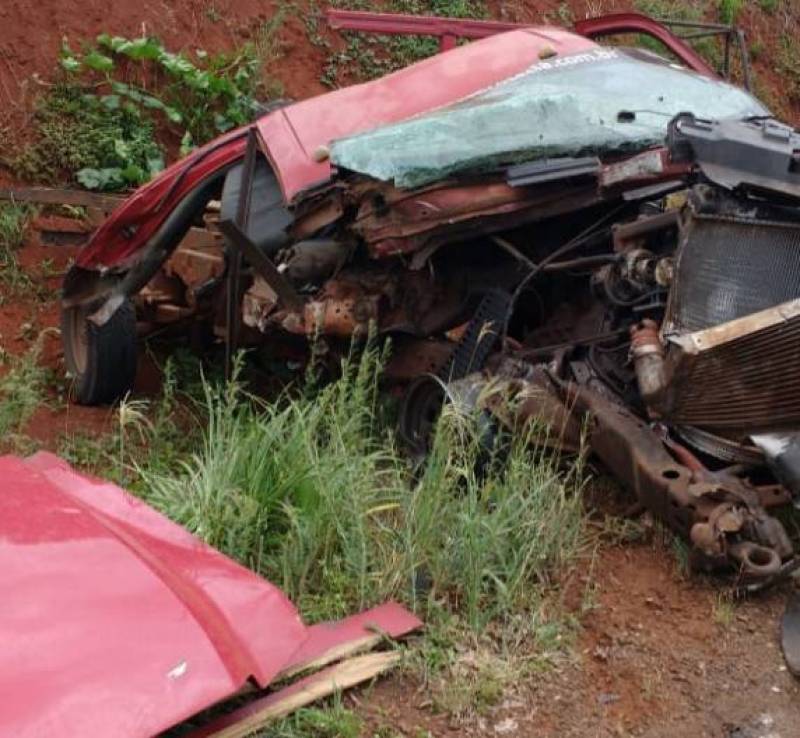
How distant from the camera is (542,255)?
526 centimetres

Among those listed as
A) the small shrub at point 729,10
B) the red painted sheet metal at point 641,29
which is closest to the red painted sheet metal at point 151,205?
the red painted sheet metal at point 641,29

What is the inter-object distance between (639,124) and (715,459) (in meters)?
1.44

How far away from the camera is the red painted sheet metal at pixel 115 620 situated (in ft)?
7.70

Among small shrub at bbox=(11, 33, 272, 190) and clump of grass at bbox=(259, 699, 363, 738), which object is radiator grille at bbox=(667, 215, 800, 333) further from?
small shrub at bbox=(11, 33, 272, 190)

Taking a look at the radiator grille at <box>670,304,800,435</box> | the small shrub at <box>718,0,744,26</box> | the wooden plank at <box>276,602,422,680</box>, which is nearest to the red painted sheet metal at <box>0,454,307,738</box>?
the wooden plank at <box>276,602,422,680</box>

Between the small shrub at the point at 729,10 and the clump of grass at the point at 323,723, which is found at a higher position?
the small shrub at the point at 729,10

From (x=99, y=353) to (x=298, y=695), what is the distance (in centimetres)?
359

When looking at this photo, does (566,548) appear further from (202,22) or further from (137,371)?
(202,22)

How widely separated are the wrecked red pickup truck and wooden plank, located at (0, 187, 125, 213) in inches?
28.0

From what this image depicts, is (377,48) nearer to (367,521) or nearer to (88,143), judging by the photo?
(88,143)

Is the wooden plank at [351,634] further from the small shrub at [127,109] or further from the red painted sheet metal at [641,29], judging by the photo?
the small shrub at [127,109]

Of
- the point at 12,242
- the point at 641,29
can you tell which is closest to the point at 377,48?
the point at 12,242

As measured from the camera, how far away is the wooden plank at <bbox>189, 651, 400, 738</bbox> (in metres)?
2.86

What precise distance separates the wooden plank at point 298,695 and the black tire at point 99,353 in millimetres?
3315
